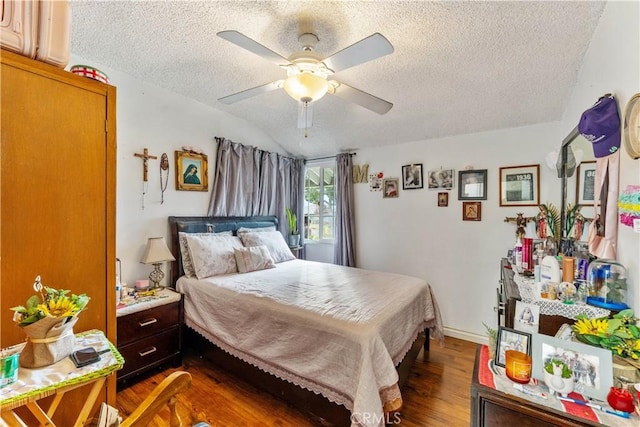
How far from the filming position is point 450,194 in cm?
321

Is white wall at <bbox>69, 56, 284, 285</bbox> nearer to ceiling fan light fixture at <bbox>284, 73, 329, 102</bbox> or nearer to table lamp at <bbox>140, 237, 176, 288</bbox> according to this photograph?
table lamp at <bbox>140, 237, 176, 288</bbox>

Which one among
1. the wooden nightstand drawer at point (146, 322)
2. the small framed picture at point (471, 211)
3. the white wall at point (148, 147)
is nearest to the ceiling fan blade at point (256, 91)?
the white wall at point (148, 147)

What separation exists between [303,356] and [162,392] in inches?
44.9

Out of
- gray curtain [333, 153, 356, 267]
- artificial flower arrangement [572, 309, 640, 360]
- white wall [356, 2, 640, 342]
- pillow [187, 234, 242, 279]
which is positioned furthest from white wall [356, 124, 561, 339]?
artificial flower arrangement [572, 309, 640, 360]

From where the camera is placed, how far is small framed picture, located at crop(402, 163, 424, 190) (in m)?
3.41

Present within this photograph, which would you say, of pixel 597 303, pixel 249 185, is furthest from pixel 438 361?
pixel 249 185

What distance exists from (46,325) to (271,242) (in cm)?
255

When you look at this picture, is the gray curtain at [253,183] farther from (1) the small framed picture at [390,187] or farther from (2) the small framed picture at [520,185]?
(2) the small framed picture at [520,185]

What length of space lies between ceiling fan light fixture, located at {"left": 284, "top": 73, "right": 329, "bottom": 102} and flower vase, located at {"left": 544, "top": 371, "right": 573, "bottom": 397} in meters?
1.69

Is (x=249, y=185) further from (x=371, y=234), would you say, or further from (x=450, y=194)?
(x=450, y=194)

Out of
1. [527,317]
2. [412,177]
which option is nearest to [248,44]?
[527,317]

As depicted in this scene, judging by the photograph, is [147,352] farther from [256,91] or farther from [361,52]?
[361,52]

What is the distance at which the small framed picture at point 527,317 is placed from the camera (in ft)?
3.85

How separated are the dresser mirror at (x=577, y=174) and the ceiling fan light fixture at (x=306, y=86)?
1.60 metres
